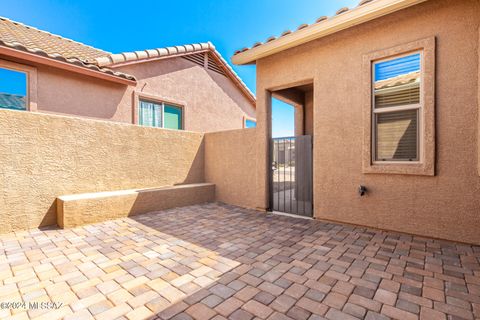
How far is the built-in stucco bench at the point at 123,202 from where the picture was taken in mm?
5527

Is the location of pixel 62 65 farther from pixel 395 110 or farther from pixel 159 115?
pixel 395 110

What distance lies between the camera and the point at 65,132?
5914 millimetres

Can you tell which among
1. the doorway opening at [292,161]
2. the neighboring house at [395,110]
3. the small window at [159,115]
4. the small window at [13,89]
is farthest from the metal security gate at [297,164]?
the small window at [13,89]

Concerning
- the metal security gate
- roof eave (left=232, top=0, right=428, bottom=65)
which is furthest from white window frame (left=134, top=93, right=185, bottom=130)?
the metal security gate

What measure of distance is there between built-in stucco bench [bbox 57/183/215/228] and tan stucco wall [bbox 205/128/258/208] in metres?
0.54

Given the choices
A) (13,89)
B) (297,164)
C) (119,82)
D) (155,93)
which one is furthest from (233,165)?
(13,89)

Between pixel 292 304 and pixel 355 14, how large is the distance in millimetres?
5746

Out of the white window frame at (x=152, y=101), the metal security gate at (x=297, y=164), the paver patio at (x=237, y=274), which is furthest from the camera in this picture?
the white window frame at (x=152, y=101)

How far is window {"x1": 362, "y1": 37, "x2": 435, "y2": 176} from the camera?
4625 millimetres

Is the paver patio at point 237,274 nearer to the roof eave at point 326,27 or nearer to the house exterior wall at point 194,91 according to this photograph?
the roof eave at point 326,27

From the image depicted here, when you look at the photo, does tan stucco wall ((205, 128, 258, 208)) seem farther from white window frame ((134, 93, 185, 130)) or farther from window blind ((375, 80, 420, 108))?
window blind ((375, 80, 420, 108))

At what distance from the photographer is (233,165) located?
26.8 feet

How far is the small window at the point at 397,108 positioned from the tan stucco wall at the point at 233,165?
3.54 meters

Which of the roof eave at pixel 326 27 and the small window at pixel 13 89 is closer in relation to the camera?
the roof eave at pixel 326 27
